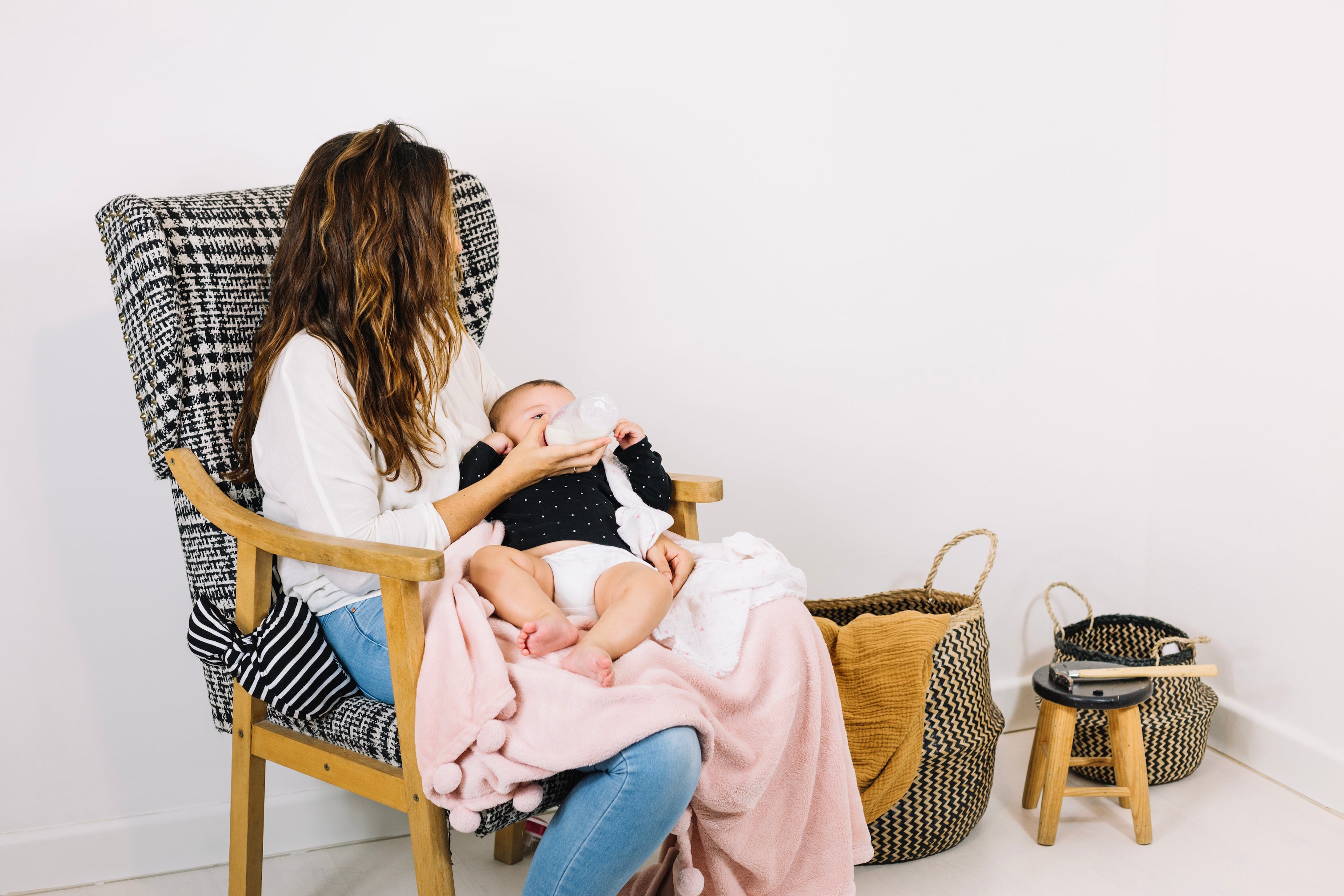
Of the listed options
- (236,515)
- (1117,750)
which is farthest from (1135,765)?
(236,515)

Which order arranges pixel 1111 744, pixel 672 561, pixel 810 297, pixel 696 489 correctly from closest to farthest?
1. pixel 672 561
2. pixel 696 489
3. pixel 1111 744
4. pixel 810 297

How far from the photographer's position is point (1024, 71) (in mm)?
2174

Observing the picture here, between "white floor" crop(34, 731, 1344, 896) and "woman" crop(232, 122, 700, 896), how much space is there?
0.64 meters

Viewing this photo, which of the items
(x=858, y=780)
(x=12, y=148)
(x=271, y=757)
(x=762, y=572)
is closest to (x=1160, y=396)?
(x=858, y=780)

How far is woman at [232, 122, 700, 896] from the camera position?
128cm

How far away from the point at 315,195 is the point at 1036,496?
172 centimetres

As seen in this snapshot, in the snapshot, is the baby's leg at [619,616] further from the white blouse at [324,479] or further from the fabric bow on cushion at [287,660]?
the fabric bow on cushion at [287,660]

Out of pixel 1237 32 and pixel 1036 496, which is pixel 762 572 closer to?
pixel 1036 496

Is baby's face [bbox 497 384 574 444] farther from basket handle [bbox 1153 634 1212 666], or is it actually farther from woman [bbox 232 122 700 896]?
basket handle [bbox 1153 634 1212 666]

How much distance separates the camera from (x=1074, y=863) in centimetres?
172

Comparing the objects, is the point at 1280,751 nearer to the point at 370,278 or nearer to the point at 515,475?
the point at 515,475

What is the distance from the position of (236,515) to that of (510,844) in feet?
2.74

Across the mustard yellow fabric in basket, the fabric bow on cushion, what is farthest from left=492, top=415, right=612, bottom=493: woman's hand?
the mustard yellow fabric in basket

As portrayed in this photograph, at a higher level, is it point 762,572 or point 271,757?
point 762,572
